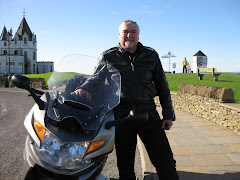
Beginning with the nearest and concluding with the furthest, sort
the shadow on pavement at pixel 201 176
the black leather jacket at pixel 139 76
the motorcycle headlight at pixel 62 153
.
A: 1. the motorcycle headlight at pixel 62 153
2. the black leather jacket at pixel 139 76
3. the shadow on pavement at pixel 201 176

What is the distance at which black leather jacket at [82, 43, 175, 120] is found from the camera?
2.77 m

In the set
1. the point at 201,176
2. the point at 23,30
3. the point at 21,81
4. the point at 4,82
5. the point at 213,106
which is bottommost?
the point at 201,176

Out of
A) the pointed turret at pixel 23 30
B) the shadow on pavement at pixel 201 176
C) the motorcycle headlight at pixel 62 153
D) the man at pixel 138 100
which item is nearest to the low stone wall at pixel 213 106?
the shadow on pavement at pixel 201 176

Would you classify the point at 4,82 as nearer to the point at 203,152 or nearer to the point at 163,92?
the point at 203,152

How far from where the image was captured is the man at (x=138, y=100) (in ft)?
8.84

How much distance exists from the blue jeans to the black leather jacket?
0.19m

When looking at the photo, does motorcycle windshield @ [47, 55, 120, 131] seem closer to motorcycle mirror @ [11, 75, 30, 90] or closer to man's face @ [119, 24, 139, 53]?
motorcycle mirror @ [11, 75, 30, 90]

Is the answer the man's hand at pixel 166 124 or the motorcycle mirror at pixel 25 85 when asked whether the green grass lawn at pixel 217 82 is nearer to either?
the man's hand at pixel 166 124

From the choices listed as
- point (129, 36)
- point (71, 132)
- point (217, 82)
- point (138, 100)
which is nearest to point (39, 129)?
point (71, 132)

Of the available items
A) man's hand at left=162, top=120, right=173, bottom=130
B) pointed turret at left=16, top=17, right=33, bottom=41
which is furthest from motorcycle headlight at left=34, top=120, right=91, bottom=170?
pointed turret at left=16, top=17, right=33, bottom=41

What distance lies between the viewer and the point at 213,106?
7613 mm

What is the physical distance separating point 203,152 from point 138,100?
8.77ft

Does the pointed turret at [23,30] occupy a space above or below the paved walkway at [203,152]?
above

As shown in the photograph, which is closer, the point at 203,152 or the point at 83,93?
the point at 83,93
